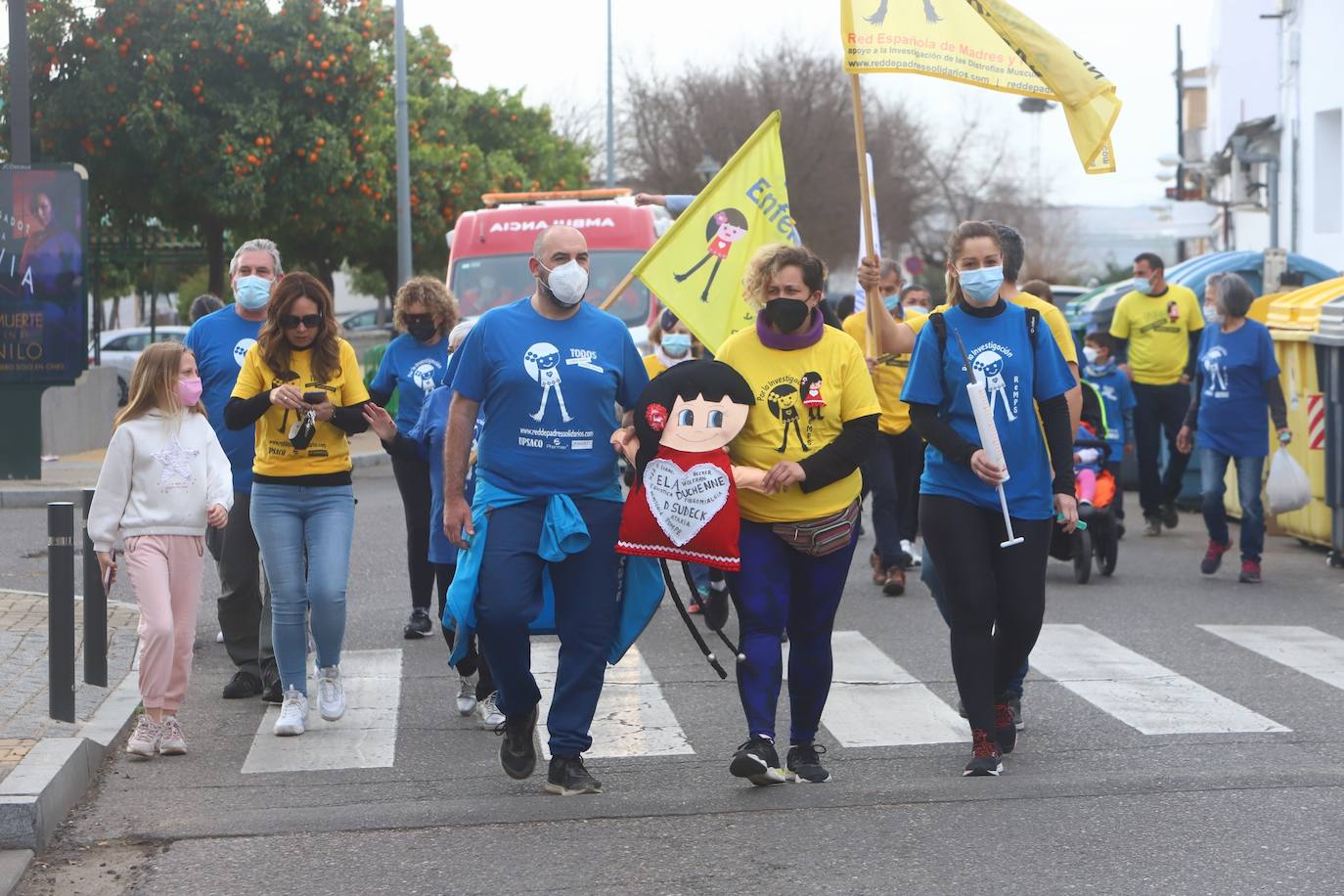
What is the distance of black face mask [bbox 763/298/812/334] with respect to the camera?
6.26m

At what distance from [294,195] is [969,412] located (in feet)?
73.6

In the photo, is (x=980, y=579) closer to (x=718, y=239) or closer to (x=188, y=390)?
(x=718, y=239)

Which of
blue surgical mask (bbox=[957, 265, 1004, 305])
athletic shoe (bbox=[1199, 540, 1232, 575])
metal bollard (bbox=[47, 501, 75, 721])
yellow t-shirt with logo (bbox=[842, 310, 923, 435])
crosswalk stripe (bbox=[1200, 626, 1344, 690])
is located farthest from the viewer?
athletic shoe (bbox=[1199, 540, 1232, 575])

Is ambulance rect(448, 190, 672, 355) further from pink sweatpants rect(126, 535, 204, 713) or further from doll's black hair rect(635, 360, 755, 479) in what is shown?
doll's black hair rect(635, 360, 755, 479)

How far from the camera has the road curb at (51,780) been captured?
5.72 metres

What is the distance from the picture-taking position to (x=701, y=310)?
8438mm

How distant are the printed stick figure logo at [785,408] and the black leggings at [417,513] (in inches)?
113

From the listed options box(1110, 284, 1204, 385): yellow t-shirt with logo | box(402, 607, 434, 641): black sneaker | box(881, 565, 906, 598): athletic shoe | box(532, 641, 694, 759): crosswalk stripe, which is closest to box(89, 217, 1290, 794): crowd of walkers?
box(532, 641, 694, 759): crosswalk stripe

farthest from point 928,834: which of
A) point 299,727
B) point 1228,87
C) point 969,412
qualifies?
point 1228,87

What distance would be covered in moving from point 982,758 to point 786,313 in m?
1.66

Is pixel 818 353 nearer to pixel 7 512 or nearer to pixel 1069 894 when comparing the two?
pixel 1069 894

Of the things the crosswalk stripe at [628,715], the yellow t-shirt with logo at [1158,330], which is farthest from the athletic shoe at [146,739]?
the yellow t-shirt with logo at [1158,330]

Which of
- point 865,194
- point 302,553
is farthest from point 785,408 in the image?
point 302,553

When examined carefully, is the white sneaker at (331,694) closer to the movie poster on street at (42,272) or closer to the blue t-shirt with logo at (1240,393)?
the blue t-shirt with logo at (1240,393)
